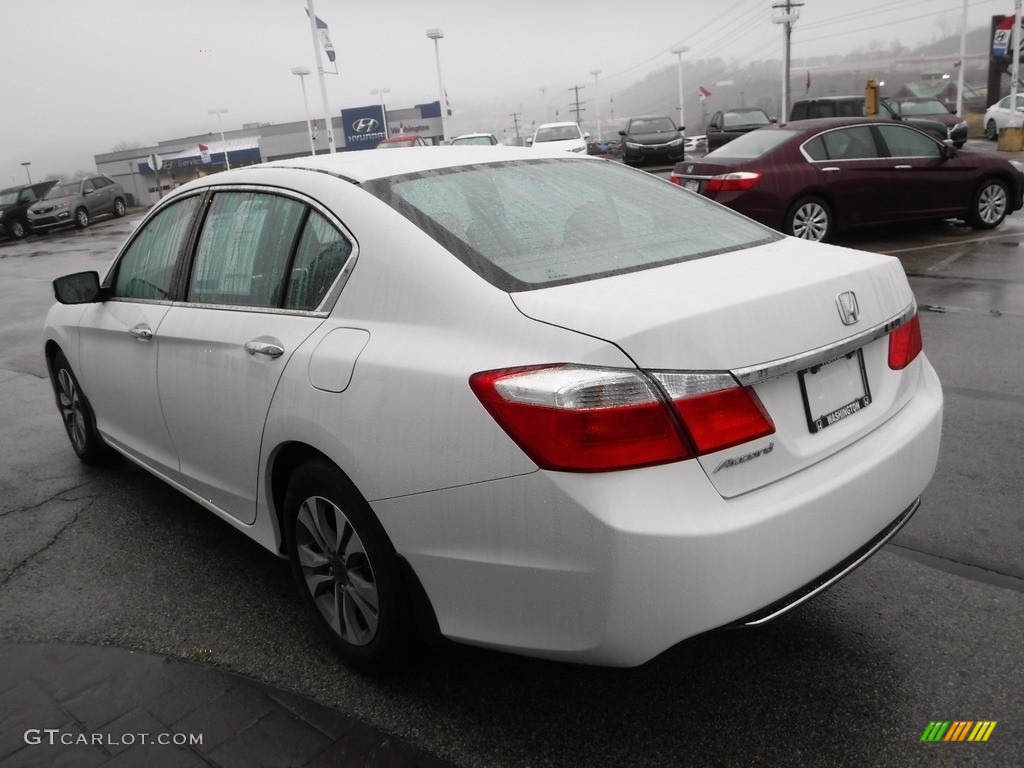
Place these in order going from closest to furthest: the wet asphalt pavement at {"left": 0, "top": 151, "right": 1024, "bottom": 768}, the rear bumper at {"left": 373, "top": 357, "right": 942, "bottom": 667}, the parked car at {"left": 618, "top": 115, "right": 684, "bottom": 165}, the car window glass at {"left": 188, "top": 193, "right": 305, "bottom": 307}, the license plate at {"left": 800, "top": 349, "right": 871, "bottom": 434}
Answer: the rear bumper at {"left": 373, "top": 357, "right": 942, "bottom": 667}
the license plate at {"left": 800, "top": 349, "right": 871, "bottom": 434}
the wet asphalt pavement at {"left": 0, "top": 151, "right": 1024, "bottom": 768}
the car window glass at {"left": 188, "top": 193, "right": 305, "bottom": 307}
the parked car at {"left": 618, "top": 115, "right": 684, "bottom": 165}

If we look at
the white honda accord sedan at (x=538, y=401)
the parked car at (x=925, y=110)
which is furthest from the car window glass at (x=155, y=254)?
the parked car at (x=925, y=110)

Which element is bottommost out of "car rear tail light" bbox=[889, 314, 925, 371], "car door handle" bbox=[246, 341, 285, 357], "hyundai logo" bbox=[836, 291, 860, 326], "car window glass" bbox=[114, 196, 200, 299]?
"car rear tail light" bbox=[889, 314, 925, 371]

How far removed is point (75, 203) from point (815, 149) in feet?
86.2

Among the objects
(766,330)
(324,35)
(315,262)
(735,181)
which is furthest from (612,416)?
(324,35)

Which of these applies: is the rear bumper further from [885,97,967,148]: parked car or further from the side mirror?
[885,97,967,148]: parked car

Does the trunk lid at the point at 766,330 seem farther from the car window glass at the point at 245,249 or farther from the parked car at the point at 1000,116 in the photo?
the parked car at the point at 1000,116

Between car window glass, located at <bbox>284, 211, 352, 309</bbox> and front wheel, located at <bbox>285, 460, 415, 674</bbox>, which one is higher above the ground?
car window glass, located at <bbox>284, 211, 352, 309</bbox>

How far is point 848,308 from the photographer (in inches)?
96.4

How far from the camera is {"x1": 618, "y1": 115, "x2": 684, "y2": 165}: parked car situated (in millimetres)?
26688

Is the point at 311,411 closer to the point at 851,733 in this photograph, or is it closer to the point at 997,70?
the point at 851,733

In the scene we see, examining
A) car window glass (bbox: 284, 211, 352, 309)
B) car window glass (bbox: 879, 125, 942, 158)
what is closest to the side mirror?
car window glass (bbox: 284, 211, 352, 309)

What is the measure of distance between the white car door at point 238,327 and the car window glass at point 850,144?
9087 millimetres

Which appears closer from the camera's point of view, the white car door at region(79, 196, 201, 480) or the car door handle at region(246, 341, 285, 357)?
the car door handle at region(246, 341, 285, 357)

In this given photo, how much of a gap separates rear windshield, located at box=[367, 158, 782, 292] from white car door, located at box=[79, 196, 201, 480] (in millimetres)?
1359
